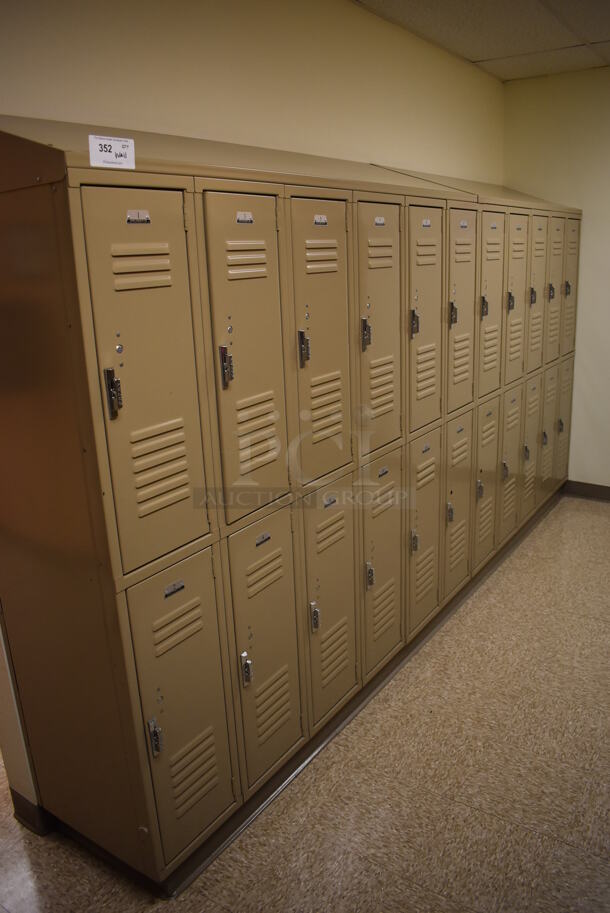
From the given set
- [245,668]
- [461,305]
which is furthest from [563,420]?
[245,668]

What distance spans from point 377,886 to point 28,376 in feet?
6.05

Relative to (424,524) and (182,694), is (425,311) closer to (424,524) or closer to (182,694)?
(424,524)

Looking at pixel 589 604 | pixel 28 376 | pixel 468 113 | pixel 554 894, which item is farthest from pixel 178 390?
pixel 468 113

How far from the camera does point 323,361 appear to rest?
8.13ft

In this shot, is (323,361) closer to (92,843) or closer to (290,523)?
(290,523)

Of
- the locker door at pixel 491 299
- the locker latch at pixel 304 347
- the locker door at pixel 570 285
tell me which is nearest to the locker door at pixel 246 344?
the locker latch at pixel 304 347

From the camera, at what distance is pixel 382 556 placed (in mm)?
3025

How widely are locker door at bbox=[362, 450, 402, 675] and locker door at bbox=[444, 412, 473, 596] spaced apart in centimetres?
53

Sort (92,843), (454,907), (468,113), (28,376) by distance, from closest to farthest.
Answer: (28,376) < (454,907) < (92,843) < (468,113)

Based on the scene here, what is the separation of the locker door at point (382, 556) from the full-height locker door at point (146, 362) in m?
1.05

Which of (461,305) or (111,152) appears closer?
(111,152)

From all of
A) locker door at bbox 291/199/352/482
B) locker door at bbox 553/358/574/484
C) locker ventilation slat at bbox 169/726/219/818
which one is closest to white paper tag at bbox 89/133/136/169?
locker door at bbox 291/199/352/482

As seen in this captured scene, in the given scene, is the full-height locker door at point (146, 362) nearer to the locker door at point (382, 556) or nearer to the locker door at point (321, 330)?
the locker door at point (321, 330)

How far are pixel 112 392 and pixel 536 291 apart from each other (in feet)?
11.1
